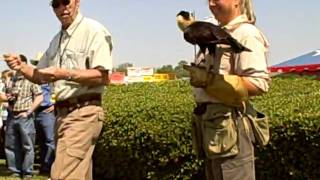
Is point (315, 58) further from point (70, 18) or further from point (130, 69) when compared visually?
point (70, 18)

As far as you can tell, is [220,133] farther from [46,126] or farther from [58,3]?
[46,126]

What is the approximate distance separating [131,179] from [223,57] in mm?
5321

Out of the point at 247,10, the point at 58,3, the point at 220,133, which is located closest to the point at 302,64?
the point at 58,3

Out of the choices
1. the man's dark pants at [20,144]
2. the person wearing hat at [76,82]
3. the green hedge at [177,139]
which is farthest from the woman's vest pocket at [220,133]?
the man's dark pants at [20,144]

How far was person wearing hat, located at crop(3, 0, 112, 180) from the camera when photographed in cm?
430

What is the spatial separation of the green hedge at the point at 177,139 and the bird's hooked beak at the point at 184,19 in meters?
2.90

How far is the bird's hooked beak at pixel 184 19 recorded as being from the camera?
3451 mm

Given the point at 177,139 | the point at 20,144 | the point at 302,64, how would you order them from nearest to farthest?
the point at 177,139
the point at 20,144
the point at 302,64

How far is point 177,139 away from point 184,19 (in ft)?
12.6

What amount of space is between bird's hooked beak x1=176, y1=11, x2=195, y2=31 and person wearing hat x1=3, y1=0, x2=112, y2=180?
95 centimetres

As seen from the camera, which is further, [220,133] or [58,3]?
[58,3]

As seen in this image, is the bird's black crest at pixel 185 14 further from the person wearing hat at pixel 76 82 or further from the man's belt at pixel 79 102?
the man's belt at pixel 79 102

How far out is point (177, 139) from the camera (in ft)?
23.7

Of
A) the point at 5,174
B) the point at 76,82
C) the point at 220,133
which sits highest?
the point at 76,82
